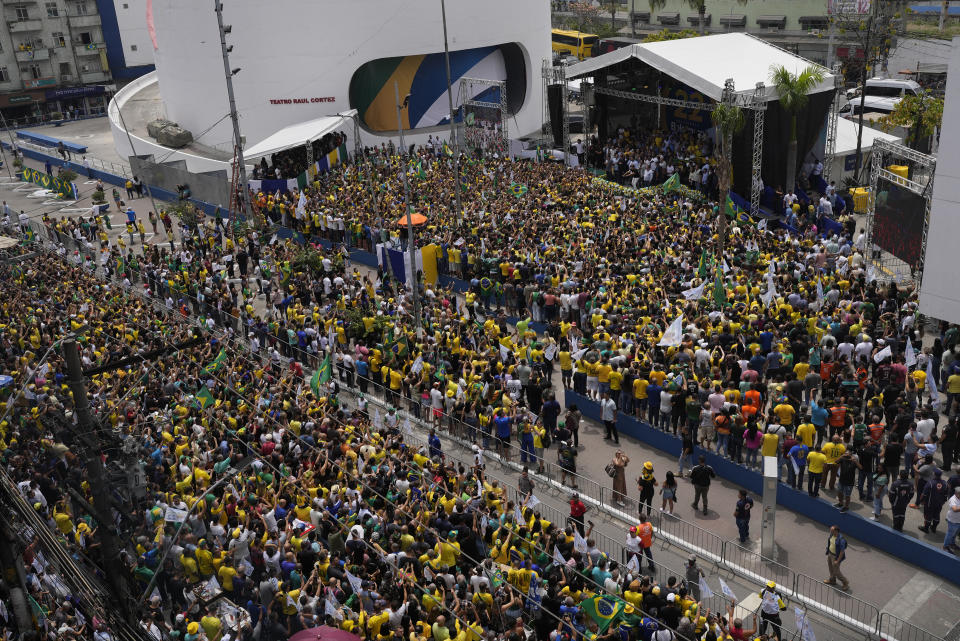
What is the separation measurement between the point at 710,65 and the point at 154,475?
24.8 m

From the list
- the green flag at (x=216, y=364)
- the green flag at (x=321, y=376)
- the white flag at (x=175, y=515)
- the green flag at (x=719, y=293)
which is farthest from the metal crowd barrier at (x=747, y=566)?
the green flag at (x=719, y=293)

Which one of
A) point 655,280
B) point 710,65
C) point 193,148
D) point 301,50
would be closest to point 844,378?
point 655,280

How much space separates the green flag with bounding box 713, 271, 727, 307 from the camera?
2203cm

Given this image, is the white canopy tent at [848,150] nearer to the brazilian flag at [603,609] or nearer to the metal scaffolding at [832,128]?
the metal scaffolding at [832,128]

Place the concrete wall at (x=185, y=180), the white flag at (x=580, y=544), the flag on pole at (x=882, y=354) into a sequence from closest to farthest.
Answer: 1. the white flag at (x=580, y=544)
2. the flag on pole at (x=882, y=354)
3. the concrete wall at (x=185, y=180)

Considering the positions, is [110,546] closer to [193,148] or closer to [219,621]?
[219,621]

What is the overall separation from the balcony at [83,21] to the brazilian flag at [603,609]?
78023 mm

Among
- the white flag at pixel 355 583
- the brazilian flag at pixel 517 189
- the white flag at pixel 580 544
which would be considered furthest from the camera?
the brazilian flag at pixel 517 189

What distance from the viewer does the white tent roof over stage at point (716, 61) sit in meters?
31.8

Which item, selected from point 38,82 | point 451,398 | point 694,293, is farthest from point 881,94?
point 38,82

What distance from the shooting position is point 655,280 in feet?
80.0

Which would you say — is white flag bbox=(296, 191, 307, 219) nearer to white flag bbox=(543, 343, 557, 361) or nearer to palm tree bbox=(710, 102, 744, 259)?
palm tree bbox=(710, 102, 744, 259)

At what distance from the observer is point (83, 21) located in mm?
77125

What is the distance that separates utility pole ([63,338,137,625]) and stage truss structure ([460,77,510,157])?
3058 cm
